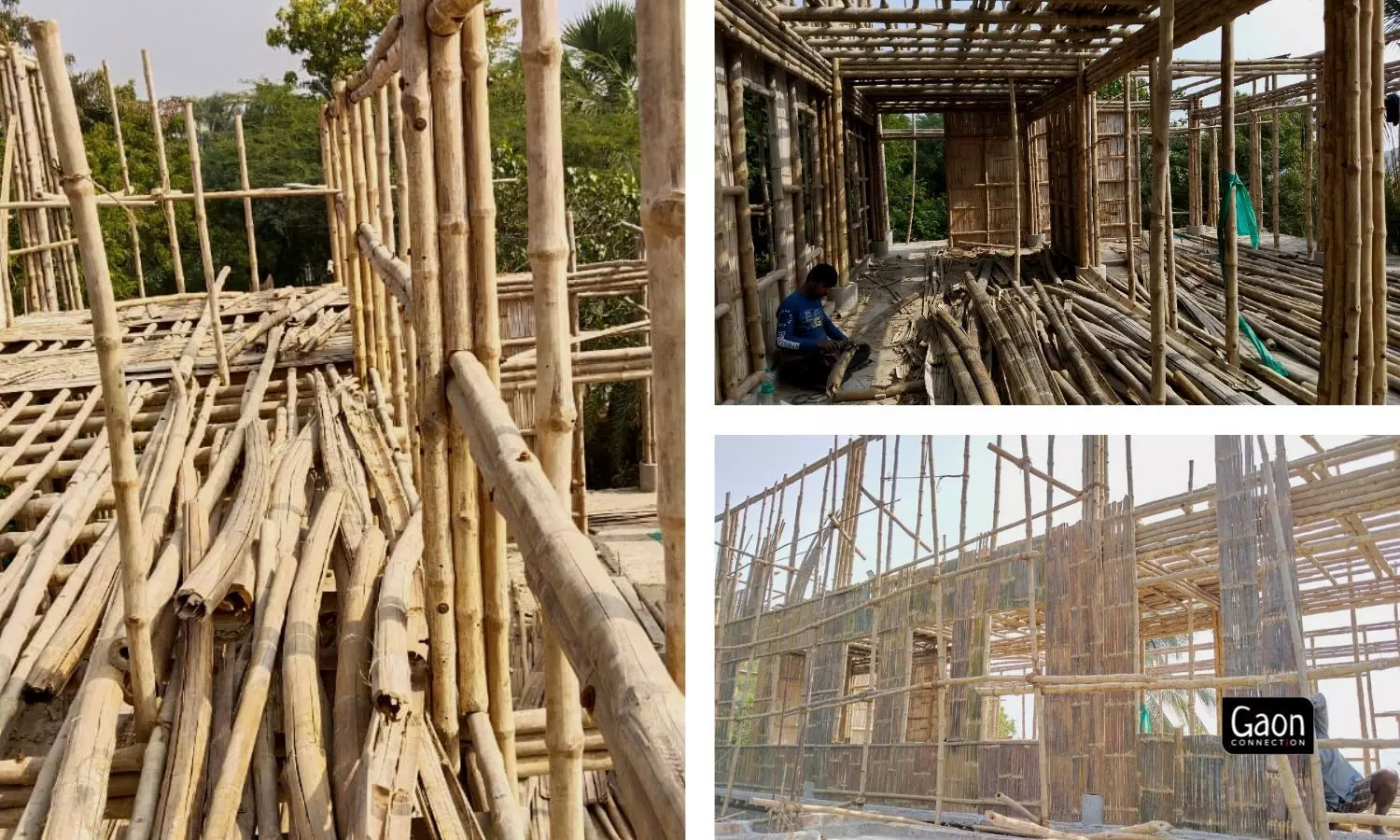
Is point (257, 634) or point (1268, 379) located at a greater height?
point (1268, 379)

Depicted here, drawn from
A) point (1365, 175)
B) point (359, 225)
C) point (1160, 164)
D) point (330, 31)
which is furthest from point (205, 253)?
point (330, 31)

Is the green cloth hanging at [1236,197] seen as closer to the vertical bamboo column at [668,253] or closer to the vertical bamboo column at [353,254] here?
the vertical bamboo column at [668,253]

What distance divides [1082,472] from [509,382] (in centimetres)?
295

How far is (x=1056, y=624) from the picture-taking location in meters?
5.23

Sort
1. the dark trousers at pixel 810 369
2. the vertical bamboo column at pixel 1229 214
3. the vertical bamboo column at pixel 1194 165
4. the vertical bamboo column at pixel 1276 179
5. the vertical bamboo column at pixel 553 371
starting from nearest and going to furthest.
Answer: the vertical bamboo column at pixel 553 371 < the vertical bamboo column at pixel 1229 214 < the dark trousers at pixel 810 369 < the vertical bamboo column at pixel 1276 179 < the vertical bamboo column at pixel 1194 165

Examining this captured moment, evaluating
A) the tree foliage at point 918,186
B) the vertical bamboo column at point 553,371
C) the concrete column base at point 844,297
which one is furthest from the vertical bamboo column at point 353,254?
the tree foliage at point 918,186

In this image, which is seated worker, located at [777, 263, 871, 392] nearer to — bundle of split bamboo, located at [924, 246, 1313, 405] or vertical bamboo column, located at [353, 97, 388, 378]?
bundle of split bamboo, located at [924, 246, 1313, 405]

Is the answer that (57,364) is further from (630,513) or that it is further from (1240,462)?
(1240,462)

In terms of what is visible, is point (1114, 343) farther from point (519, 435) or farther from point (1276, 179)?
point (1276, 179)

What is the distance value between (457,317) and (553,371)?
486 millimetres

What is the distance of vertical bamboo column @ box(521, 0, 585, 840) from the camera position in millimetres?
2154

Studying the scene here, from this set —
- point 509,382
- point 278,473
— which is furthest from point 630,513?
point 278,473

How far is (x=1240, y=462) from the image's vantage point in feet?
14.4

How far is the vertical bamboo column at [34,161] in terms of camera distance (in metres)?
8.82
